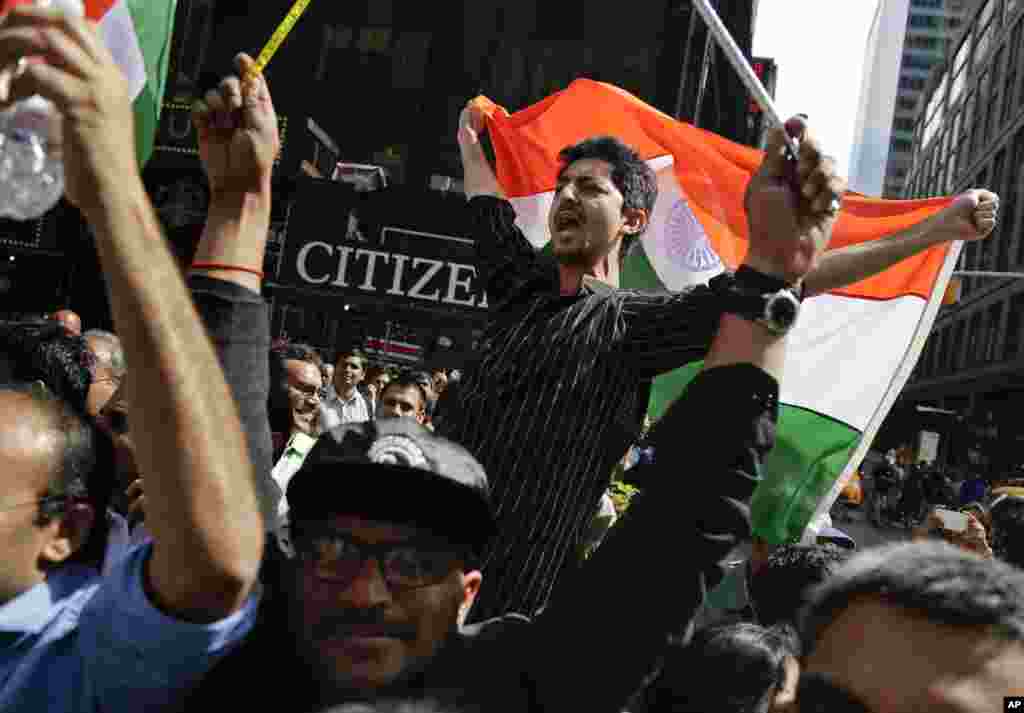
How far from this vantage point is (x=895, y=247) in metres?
2.30

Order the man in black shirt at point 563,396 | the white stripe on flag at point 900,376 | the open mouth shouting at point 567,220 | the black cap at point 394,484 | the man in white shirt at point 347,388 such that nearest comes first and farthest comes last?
the black cap at point 394,484 < the man in black shirt at point 563,396 < the open mouth shouting at point 567,220 < the white stripe on flag at point 900,376 < the man in white shirt at point 347,388

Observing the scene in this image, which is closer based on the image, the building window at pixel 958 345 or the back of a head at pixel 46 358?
the back of a head at pixel 46 358

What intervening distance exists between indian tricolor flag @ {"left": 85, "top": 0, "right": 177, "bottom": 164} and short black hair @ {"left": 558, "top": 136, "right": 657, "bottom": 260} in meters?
1.20

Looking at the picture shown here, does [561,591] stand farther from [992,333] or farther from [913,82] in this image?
[913,82]

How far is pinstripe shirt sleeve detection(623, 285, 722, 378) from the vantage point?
224 centimetres

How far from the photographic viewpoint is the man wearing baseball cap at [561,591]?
5.23 ft

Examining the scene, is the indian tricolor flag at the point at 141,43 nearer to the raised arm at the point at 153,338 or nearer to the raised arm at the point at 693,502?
the raised arm at the point at 153,338

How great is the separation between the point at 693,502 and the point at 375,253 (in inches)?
281

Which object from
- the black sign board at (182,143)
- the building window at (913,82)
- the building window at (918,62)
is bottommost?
the black sign board at (182,143)

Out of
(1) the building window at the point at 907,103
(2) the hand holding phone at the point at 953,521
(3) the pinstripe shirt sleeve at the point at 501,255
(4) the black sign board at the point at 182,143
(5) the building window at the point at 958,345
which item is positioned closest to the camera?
(3) the pinstripe shirt sleeve at the point at 501,255

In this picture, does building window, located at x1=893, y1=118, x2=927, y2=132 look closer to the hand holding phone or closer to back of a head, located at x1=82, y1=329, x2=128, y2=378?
the hand holding phone

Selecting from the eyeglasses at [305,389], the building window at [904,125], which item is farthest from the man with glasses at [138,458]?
the building window at [904,125]

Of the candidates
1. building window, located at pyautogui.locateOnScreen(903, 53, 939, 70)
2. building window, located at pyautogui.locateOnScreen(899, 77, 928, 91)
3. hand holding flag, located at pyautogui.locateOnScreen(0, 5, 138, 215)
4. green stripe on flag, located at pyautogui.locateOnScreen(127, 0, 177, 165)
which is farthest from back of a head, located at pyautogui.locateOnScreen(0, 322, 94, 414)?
building window, located at pyautogui.locateOnScreen(899, 77, 928, 91)

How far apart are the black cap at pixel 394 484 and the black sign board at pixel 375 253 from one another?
20.9 feet
